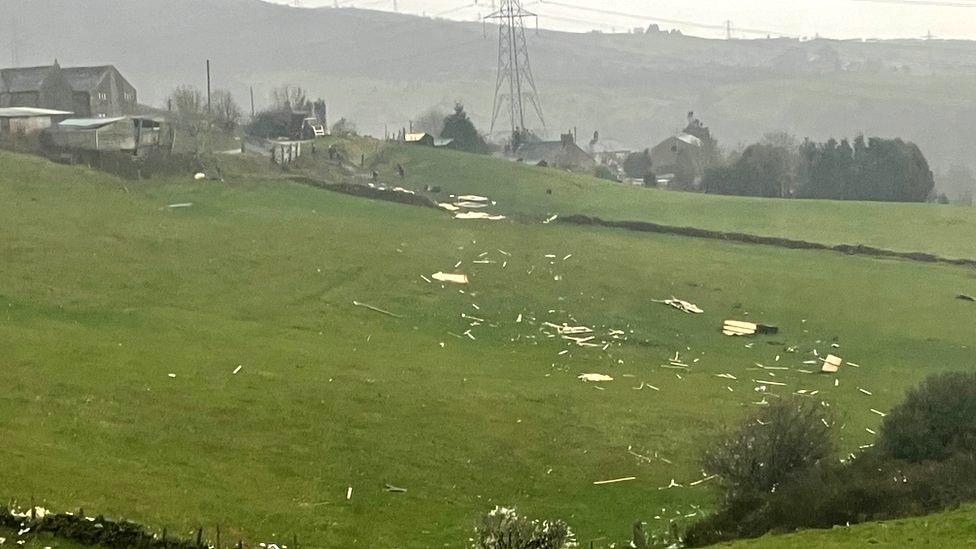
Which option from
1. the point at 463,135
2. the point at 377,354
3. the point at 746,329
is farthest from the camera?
the point at 463,135

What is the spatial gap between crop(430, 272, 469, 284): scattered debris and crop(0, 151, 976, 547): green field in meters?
0.48

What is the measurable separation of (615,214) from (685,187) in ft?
122

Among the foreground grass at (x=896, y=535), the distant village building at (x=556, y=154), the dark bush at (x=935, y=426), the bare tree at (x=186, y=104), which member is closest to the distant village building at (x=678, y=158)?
the distant village building at (x=556, y=154)

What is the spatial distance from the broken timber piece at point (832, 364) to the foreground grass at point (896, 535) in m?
17.2

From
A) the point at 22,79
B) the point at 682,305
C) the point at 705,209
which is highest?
the point at 22,79

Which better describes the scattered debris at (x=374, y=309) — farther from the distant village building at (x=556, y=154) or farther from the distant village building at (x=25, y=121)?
the distant village building at (x=556, y=154)

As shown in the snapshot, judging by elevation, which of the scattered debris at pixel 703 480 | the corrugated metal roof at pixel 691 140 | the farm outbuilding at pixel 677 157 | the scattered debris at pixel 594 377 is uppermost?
the corrugated metal roof at pixel 691 140

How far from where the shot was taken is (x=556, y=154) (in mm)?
111375

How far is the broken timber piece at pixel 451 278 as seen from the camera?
43844mm

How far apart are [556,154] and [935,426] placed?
293 feet

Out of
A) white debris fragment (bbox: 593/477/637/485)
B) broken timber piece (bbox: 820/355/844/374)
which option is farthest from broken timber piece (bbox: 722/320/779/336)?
white debris fragment (bbox: 593/477/637/485)

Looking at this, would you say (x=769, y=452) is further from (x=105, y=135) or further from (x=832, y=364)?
(x=105, y=135)

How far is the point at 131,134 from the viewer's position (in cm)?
6556

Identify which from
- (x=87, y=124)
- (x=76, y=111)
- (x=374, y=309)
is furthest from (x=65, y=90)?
(x=374, y=309)
